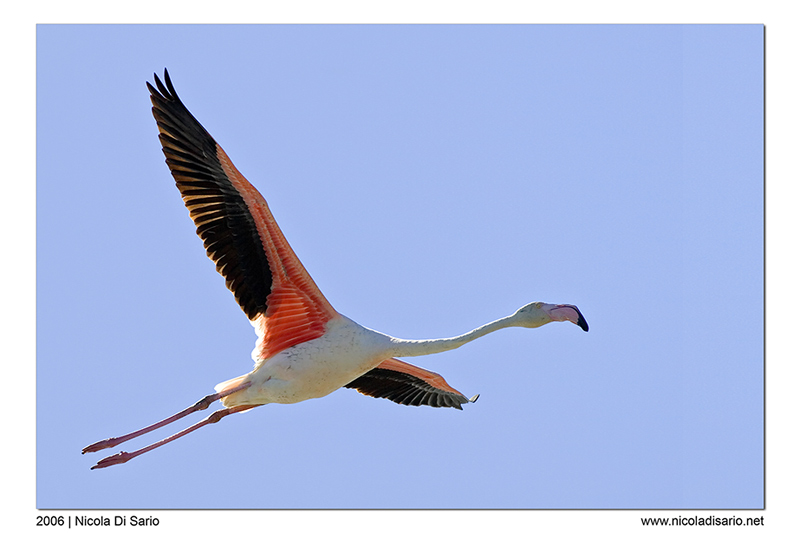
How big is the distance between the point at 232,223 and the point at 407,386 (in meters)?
3.91

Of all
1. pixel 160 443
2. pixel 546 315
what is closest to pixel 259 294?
pixel 160 443

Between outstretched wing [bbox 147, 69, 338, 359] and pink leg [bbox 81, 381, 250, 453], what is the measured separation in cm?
79

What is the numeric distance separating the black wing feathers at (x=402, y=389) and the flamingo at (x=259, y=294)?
1.96 m

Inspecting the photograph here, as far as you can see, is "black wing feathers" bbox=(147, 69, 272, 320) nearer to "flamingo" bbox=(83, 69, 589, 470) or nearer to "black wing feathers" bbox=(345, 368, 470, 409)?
"flamingo" bbox=(83, 69, 589, 470)

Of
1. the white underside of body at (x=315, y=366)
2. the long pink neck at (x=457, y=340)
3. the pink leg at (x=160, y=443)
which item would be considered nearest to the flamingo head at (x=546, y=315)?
the long pink neck at (x=457, y=340)

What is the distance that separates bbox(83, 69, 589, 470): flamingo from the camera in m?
13.2

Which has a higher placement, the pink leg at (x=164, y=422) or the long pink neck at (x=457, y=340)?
the long pink neck at (x=457, y=340)

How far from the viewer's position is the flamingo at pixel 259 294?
1317cm

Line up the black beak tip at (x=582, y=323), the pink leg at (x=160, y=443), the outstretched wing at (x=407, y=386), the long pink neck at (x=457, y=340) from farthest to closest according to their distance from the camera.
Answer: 1. the outstretched wing at (x=407, y=386)
2. the pink leg at (x=160, y=443)
3. the long pink neck at (x=457, y=340)
4. the black beak tip at (x=582, y=323)

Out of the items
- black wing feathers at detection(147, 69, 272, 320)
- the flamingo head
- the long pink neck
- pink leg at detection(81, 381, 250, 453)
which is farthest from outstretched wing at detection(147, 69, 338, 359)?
the flamingo head

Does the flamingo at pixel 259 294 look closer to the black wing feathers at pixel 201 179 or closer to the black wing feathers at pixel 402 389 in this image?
the black wing feathers at pixel 201 179

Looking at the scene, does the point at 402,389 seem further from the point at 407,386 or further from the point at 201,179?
the point at 201,179

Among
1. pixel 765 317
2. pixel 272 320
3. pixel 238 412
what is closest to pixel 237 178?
pixel 272 320

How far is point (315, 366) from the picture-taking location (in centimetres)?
1320
